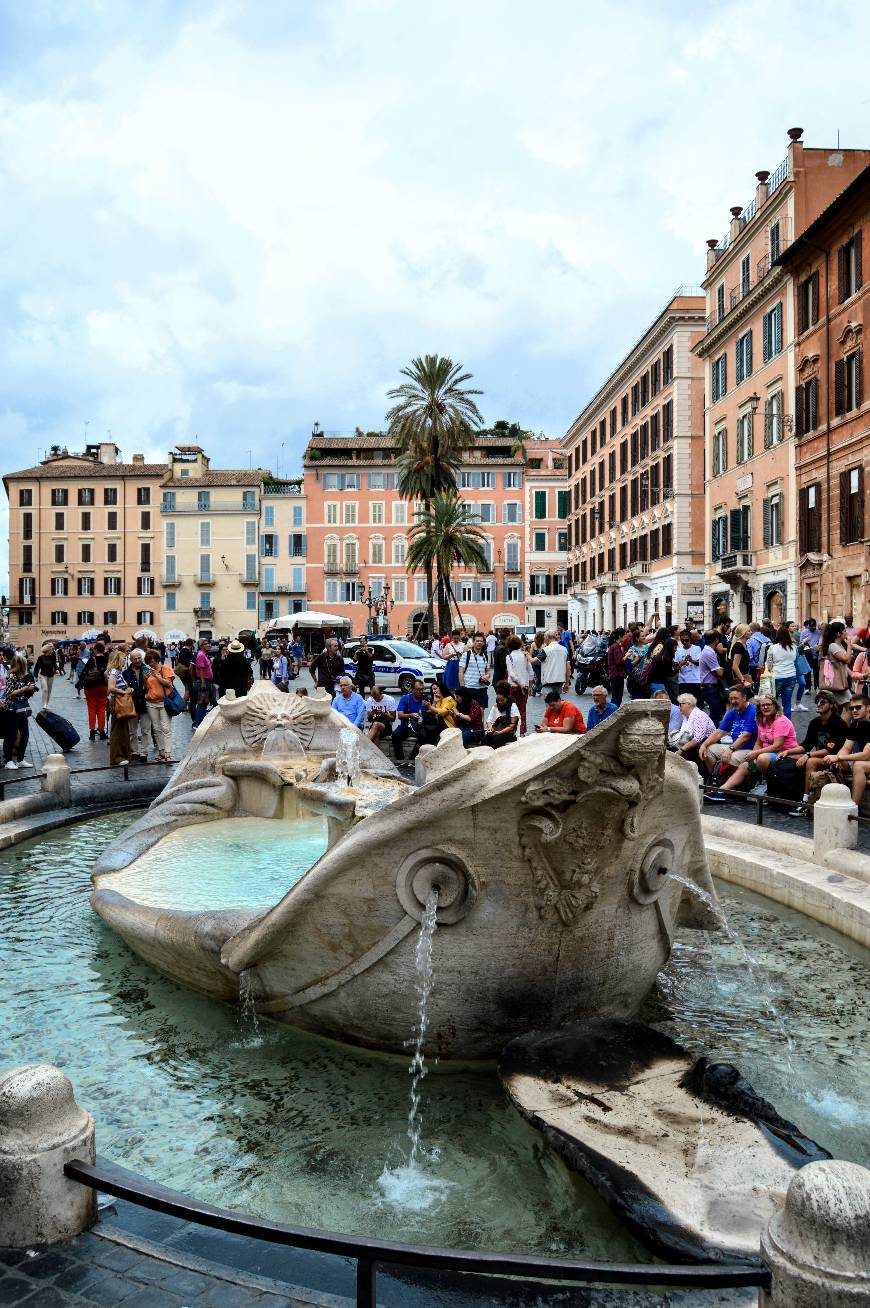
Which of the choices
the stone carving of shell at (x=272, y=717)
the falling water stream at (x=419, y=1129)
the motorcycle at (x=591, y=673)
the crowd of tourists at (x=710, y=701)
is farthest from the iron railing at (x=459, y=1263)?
the motorcycle at (x=591, y=673)

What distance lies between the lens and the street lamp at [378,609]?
193 ft

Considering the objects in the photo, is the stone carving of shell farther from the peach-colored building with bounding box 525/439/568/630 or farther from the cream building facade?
the cream building facade

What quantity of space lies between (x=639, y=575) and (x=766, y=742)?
41777mm

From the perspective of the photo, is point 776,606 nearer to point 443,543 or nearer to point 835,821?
point 443,543

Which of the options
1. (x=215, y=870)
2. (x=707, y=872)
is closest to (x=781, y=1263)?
(x=707, y=872)

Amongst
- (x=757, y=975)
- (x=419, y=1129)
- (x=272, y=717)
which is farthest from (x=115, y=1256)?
(x=272, y=717)

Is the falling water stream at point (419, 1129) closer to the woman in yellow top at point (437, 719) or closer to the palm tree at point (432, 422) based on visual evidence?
the woman in yellow top at point (437, 719)

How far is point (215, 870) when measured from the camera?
6.62m

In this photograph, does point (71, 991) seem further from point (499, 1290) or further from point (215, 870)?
point (499, 1290)

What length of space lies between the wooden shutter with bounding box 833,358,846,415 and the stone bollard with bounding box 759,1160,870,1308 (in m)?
31.1

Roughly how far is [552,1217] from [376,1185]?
61cm

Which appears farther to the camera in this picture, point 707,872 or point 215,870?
point 215,870

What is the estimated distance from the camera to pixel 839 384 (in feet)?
99.8

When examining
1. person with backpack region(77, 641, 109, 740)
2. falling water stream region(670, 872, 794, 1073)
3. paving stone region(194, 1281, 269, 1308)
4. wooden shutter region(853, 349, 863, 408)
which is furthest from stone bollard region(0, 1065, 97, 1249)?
wooden shutter region(853, 349, 863, 408)
